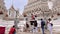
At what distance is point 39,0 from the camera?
96.4 m

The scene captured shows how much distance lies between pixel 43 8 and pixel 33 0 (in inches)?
789

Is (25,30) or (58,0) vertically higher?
(58,0)

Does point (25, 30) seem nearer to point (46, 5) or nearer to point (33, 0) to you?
point (46, 5)

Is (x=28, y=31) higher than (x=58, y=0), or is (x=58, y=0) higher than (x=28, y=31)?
(x=58, y=0)

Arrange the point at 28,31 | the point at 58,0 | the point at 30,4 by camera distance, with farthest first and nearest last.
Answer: the point at 30,4
the point at 58,0
the point at 28,31

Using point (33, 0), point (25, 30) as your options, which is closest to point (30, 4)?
point (33, 0)

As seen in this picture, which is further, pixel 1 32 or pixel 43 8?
pixel 43 8

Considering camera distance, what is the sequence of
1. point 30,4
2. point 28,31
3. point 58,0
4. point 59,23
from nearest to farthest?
point 28,31
point 59,23
point 58,0
point 30,4

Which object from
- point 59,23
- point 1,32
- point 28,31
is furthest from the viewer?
point 59,23

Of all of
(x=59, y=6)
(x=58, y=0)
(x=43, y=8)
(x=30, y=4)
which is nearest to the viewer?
(x=59, y=6)

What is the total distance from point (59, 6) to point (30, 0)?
54.5 m

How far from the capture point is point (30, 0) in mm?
109000

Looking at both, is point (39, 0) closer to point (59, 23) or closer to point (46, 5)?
point (46, 5)

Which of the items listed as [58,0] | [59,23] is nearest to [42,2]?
[58,0]
